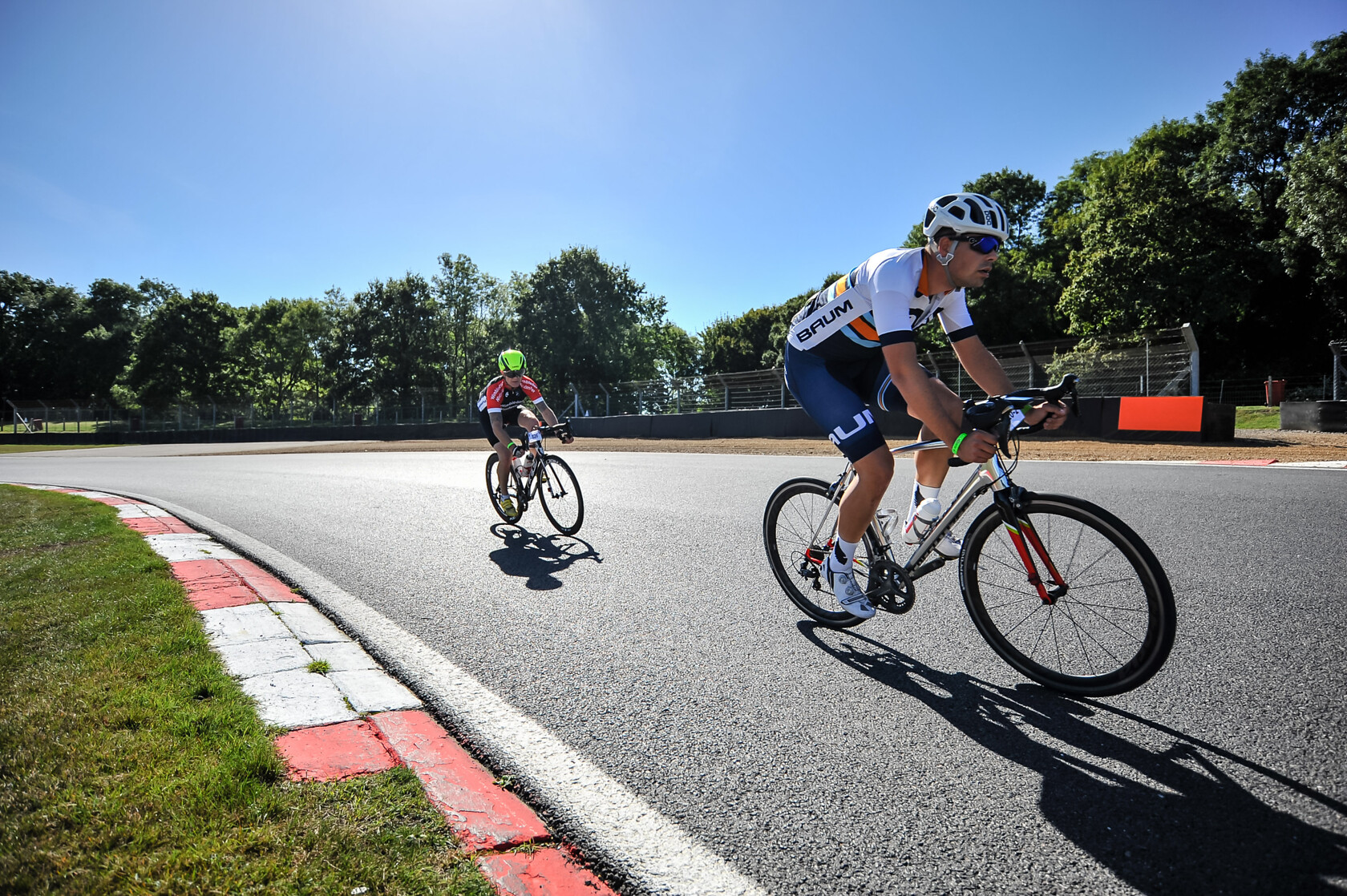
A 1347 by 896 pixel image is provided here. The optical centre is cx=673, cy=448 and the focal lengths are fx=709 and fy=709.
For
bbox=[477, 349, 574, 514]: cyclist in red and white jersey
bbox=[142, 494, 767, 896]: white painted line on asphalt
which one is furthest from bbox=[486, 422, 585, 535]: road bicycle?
bbox=[142, 494, 767, 896]: white painted line on asphalt

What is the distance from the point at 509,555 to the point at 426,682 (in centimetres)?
276

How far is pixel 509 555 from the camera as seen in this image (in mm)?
5660

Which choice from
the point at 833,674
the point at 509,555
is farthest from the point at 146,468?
the point at 833,674

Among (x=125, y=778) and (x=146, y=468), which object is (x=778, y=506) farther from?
(x=146, y=468)

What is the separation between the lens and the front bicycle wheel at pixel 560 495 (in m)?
6.71

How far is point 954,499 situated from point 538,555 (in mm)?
3452

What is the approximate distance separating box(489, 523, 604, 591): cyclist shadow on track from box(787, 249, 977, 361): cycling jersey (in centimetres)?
231

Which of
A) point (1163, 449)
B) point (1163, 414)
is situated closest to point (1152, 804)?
point (1163, 449)

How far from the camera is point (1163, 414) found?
14953 mm

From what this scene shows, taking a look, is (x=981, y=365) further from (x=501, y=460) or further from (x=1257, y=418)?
(x=1257, y=418)

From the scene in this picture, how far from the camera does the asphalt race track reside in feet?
5.74

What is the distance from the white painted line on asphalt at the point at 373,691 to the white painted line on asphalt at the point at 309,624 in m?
0.54

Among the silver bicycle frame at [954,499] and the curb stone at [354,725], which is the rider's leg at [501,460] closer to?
the curb stone at [354,725]

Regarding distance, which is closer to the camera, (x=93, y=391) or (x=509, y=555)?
(x=509, y=555)
